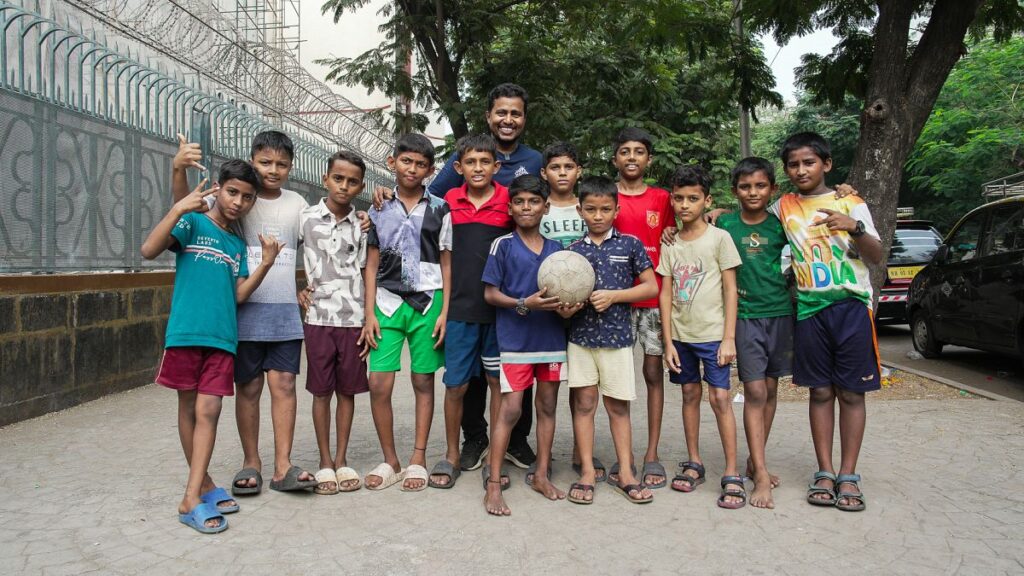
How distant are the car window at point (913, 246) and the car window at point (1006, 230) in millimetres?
3397

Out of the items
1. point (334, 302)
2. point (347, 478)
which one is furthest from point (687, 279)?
point (347, 478)

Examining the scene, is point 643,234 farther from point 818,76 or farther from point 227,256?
point 818,76

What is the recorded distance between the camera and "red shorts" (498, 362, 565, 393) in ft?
13.0

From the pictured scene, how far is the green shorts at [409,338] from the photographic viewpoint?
4.19 m

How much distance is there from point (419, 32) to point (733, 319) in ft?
30.0

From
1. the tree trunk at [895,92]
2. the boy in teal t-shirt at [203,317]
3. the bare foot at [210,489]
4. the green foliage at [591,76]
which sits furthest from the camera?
the green foliage at [591,76]

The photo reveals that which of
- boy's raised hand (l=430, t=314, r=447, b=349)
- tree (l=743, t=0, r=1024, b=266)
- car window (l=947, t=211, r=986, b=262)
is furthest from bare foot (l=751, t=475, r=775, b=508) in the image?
car window (l=947, t=211, r=986, b=262)

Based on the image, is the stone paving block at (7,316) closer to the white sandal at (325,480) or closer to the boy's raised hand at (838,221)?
Answer: the white sandal at (325,480)

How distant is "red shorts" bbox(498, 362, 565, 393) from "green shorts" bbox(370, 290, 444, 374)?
1.64 feet

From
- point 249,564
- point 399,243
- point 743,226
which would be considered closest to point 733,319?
point 743,226

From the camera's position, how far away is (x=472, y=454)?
4.67 meters

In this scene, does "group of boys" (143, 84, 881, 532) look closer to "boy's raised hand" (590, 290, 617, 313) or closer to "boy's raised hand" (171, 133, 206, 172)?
"boy's raised hand" (590, 290, 617, 313)

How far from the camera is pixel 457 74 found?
12430 millimetres

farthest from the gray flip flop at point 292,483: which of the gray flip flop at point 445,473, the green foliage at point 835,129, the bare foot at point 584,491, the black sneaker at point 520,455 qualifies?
the green foliage at point 835,129
